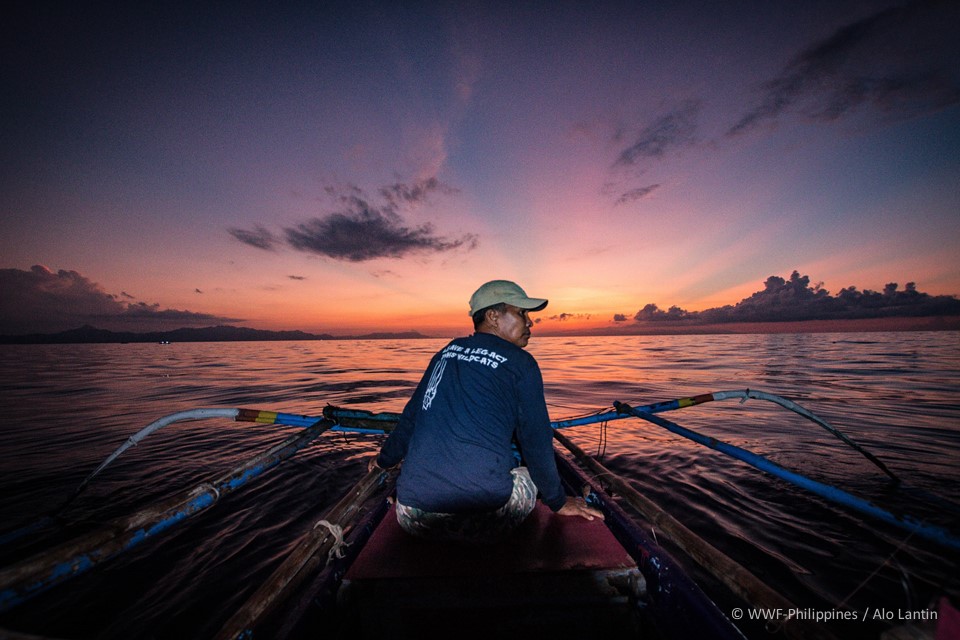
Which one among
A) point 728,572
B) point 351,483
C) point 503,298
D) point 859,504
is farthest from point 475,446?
point 351,483

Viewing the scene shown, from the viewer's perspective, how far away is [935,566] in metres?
3.87

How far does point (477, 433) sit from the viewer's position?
8.13 feet

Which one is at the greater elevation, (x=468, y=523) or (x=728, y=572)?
(x=468, y=523)

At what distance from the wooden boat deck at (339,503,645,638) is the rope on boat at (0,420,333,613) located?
123cm

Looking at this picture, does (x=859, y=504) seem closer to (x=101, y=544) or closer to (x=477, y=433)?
(x=477, y=433)

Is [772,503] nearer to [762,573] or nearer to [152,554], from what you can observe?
[762,573]

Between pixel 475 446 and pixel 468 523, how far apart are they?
0.68 m

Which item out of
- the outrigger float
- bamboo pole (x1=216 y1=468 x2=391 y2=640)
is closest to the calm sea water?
the outrigger float

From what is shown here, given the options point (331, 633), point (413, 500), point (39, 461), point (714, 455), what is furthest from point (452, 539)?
point (39, 461)

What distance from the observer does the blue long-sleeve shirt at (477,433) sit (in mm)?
2461

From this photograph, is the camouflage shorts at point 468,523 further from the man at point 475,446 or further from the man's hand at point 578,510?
the man's hand at point 578,510

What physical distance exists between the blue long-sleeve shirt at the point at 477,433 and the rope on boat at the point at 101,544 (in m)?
1.44

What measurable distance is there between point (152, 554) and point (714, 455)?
395 inches

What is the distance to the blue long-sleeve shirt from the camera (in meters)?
2.46
